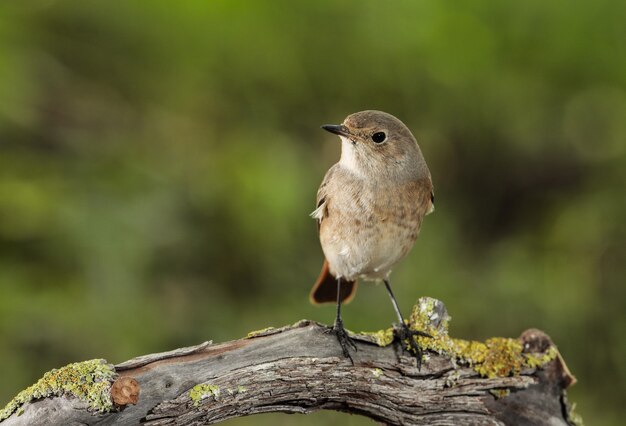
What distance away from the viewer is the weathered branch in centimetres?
298

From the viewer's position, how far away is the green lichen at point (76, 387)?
294cm

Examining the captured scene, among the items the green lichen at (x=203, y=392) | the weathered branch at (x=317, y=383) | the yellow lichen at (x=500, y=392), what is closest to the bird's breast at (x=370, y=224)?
the weathered branch at (x=317, y=383)

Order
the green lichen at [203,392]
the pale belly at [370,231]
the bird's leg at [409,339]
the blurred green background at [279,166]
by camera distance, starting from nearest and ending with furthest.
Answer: the green lichen at [203,392] → the bird's leg at [409,339] → the pale belly at [370,231] → the blurred green background at [279,166]

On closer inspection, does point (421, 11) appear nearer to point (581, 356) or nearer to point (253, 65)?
point (253, 65)

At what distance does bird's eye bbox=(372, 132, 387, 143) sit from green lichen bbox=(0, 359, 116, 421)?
5.37 ft

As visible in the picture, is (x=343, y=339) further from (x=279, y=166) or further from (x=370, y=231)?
(x=279, y=166)

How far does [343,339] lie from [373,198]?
660 millimetres

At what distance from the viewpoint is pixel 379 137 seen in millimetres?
3979

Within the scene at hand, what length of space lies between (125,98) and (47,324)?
1.81 metres

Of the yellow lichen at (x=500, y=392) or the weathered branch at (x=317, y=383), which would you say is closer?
the weathered branch at (x=317, y=383)

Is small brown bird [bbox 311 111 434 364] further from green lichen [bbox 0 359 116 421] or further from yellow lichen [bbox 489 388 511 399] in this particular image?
green lichen [bbox 0 359 116 421]

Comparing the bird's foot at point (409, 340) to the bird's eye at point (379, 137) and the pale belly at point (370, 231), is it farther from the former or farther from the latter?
the bird's eye at point (379, 137)

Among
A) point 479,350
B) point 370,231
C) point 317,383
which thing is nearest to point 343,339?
point 317,383

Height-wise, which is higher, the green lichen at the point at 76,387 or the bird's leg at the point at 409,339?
the bird's leg at the point at 409,339
